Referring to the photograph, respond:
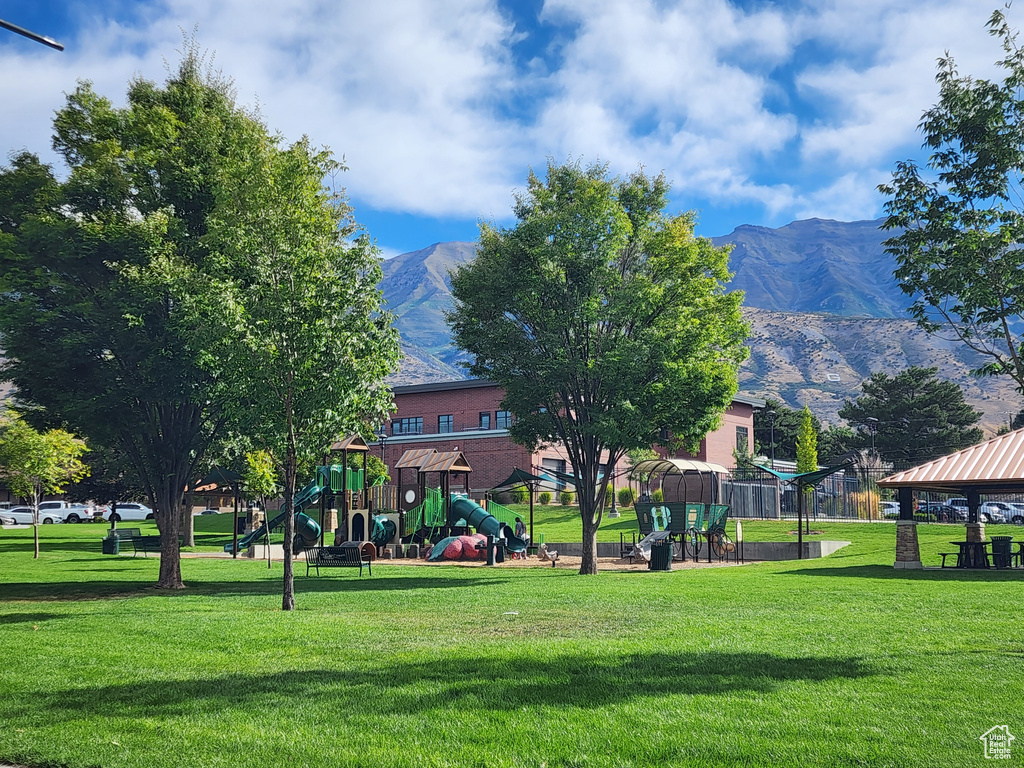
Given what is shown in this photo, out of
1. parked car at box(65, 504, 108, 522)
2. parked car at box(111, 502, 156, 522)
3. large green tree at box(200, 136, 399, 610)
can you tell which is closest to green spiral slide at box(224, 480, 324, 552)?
large green tree at box(200, 136, 399, 610)

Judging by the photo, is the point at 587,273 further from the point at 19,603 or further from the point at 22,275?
the point at 19,603

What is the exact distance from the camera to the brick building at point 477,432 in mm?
66438

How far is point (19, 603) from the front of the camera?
17938mm

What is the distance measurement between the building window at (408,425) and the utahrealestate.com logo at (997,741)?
6611 centimetres

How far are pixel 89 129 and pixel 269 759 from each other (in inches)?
772

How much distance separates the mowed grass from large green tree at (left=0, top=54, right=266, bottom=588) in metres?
4.70

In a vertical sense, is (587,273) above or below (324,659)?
above

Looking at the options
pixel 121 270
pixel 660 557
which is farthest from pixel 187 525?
pixel 121 270

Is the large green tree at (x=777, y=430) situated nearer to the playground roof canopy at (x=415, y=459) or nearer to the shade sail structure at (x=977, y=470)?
the playground roof canopy at (x=415, y=459)

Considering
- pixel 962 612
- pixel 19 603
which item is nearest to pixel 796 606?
pixel 962 612

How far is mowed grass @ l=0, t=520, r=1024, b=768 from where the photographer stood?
261 inches

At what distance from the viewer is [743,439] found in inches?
2889

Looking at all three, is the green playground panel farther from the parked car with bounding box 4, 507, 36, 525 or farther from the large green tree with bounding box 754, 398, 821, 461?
the large green tree with bounding box 754, 398, 821, 461

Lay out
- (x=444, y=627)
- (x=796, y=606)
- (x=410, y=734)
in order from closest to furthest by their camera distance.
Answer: (x=410, y=734)
(x=444, y=627)
(x=796, y=606)
